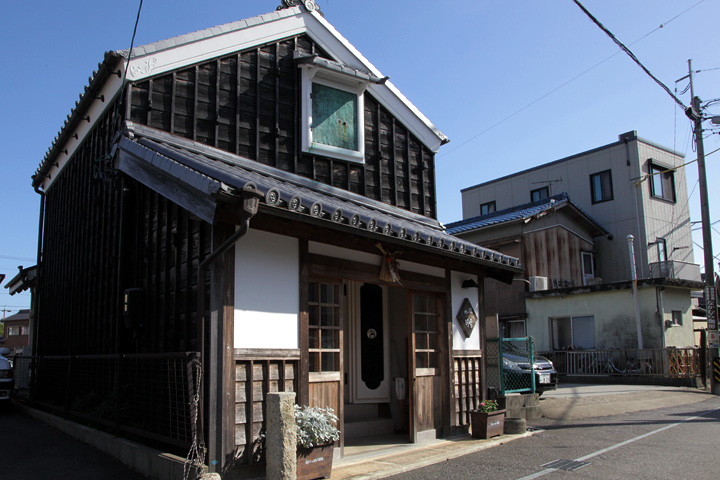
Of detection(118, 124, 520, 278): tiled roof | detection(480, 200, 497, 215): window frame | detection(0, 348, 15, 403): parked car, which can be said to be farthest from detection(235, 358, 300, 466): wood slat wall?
detection(480, 200, 497, 215): window frame

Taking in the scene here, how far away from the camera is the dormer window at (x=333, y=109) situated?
10.1 metres

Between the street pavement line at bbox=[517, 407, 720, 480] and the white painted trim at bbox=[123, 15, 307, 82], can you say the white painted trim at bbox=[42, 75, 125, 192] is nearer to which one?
the white painted trim at bbox=[123, 15, 307, 82]

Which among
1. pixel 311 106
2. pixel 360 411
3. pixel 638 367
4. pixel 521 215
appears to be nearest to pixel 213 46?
pixel 311 106

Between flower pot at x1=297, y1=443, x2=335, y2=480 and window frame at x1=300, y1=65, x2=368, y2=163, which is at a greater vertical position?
window frame at x1=300, y1=65, x2=368, y2=163

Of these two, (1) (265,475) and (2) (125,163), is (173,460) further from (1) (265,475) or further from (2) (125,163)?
(2) (125,163)

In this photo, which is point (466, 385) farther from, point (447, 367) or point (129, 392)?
point (129, 392)

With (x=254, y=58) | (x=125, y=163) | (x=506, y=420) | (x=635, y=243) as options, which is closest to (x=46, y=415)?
(x=125, y=163)

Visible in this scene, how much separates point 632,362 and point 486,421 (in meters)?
12.6

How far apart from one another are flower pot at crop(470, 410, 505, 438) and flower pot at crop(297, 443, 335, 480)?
3.74 meters

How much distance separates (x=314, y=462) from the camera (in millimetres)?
6266

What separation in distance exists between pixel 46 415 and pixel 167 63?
22.1 ft

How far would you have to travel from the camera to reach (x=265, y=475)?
6.24 m

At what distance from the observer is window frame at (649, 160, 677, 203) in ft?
90.7

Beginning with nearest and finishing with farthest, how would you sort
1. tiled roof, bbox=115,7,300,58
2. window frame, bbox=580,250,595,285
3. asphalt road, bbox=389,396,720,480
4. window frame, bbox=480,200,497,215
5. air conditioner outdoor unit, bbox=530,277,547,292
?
1. asphalt road, bbox=389,396,720,480
2. tiled roof, bbox=115,7,300,58
3. air conditioner outdoor unit, bbox=530,277,547,292
4. window frame, bbox=580,250,595,285
5. window frame, bbox=480,200,497,215
